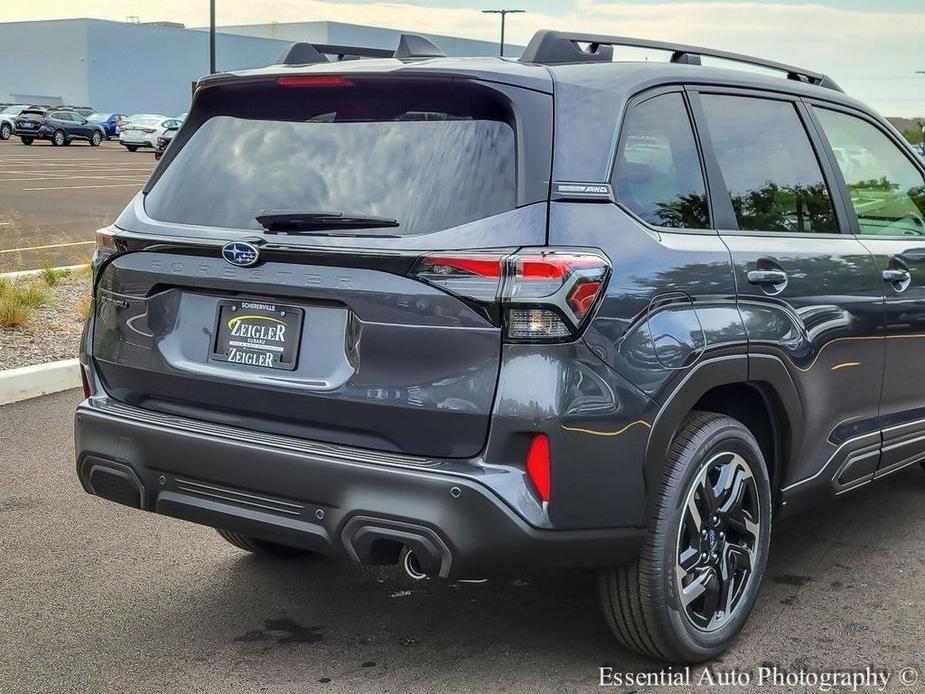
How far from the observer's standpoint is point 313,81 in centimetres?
363

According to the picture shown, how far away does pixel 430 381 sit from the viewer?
3.20m

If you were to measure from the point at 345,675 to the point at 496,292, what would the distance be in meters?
1.33

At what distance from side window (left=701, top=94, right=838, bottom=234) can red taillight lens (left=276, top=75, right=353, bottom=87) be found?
1209 millimetres

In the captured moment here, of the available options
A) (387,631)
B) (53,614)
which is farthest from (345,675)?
(53,614)

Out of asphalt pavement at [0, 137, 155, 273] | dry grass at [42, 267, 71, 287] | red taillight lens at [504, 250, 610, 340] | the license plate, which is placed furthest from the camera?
asphalt pavement at [0, 137, 155, 273]

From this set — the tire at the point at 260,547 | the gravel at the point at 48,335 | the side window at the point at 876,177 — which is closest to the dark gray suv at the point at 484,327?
the side window at the point at 876,177

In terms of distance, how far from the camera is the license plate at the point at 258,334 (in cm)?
340

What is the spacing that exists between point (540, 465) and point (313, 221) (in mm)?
947

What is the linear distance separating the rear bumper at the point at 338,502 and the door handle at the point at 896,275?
1.72 m

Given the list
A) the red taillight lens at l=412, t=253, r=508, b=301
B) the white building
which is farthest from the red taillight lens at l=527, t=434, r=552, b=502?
the white building

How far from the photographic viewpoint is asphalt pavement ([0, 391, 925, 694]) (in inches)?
144

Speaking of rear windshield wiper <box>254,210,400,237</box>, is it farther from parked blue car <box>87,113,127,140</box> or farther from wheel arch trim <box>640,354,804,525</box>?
parked blue car <box>87,113,127,140</box>

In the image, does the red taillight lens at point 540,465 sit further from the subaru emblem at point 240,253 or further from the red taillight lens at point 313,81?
the red taillight lens at point 313,81

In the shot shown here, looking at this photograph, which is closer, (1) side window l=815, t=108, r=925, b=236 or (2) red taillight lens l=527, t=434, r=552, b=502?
(2) red taillight lens l=527, t=434, r=552, b=502
